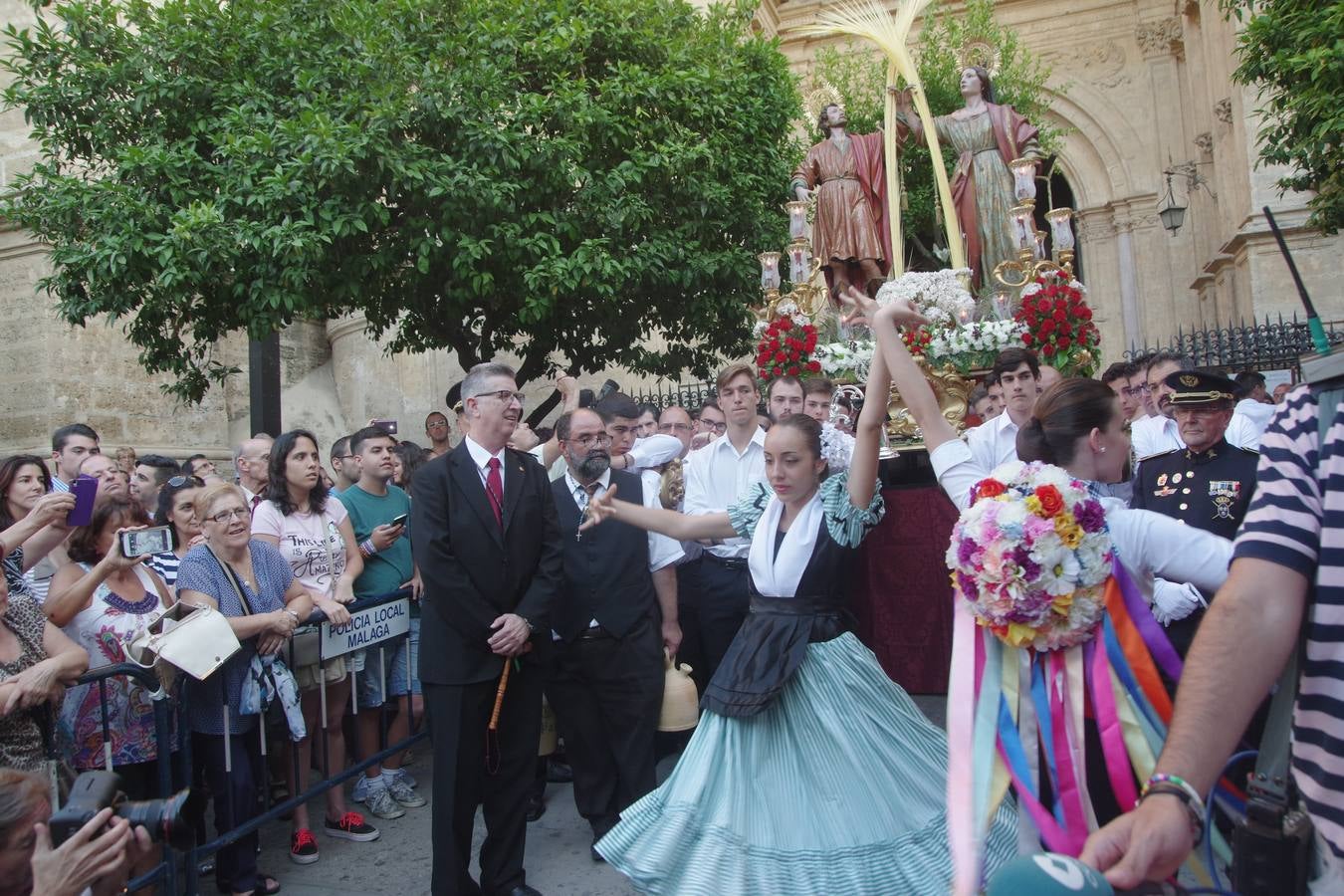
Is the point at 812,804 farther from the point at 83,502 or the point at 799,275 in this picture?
the point at 799,275

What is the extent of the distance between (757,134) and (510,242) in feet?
12.4

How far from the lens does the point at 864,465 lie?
3.36 metres

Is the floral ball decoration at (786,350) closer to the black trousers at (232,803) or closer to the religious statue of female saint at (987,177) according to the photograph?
the religious statue of female saint at (987,177)

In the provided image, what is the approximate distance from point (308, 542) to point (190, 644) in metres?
1.36

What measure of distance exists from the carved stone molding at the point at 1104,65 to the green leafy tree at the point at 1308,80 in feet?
41.4

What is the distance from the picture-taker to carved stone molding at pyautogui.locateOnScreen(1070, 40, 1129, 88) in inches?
848

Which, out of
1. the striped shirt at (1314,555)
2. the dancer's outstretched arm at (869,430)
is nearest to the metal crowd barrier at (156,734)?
the dancer's outstretched arm at (869,430)

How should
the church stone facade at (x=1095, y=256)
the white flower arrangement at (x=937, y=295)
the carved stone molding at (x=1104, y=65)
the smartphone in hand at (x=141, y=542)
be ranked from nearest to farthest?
the smartphone in hand at (x=141, y=542) < the white flower arrangement at (x=937, y=295) < the church stone facade at (x=1095, y=256) < the carved stone molding at (x=1104, y=65)

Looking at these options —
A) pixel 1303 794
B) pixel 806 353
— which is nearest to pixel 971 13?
pixel 806 353

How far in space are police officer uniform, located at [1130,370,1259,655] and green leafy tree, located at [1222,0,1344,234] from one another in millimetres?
6495

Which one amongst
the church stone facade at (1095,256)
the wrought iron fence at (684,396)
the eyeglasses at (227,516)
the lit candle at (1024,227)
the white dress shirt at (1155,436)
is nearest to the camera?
the eyeglasses at (227,516)

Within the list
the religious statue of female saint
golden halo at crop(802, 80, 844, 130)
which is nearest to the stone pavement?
the religious statue of female saint

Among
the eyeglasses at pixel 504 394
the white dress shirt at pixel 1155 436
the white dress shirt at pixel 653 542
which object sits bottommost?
the white dress shirt at pixel 653 542

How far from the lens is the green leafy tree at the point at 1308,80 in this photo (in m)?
8.60
